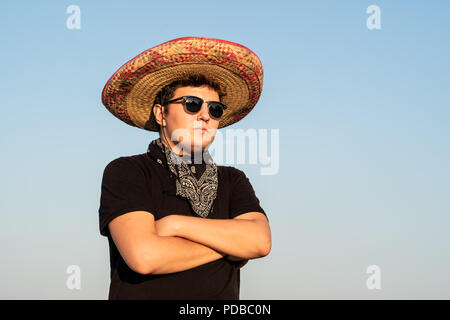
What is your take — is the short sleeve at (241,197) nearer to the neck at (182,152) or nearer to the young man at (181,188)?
the young man at (181,188)

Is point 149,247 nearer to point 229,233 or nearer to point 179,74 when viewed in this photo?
point 229,233

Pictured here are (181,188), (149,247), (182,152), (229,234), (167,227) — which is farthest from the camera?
(182,152)

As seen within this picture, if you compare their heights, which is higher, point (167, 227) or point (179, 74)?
point (179, 74)

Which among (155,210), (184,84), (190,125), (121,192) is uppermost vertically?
(184,84)

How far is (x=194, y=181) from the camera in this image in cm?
438

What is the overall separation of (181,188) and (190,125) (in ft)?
2.08

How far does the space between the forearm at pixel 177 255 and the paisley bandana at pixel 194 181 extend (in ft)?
1.23

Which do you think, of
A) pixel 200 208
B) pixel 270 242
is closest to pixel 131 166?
pixel 200 208

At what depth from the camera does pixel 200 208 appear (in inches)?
167

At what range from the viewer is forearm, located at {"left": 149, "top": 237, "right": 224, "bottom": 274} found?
3.72m

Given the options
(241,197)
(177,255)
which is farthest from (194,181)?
(177,255)

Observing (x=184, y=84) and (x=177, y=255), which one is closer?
(x=177, y=255)

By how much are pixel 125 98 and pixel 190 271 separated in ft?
6.47
